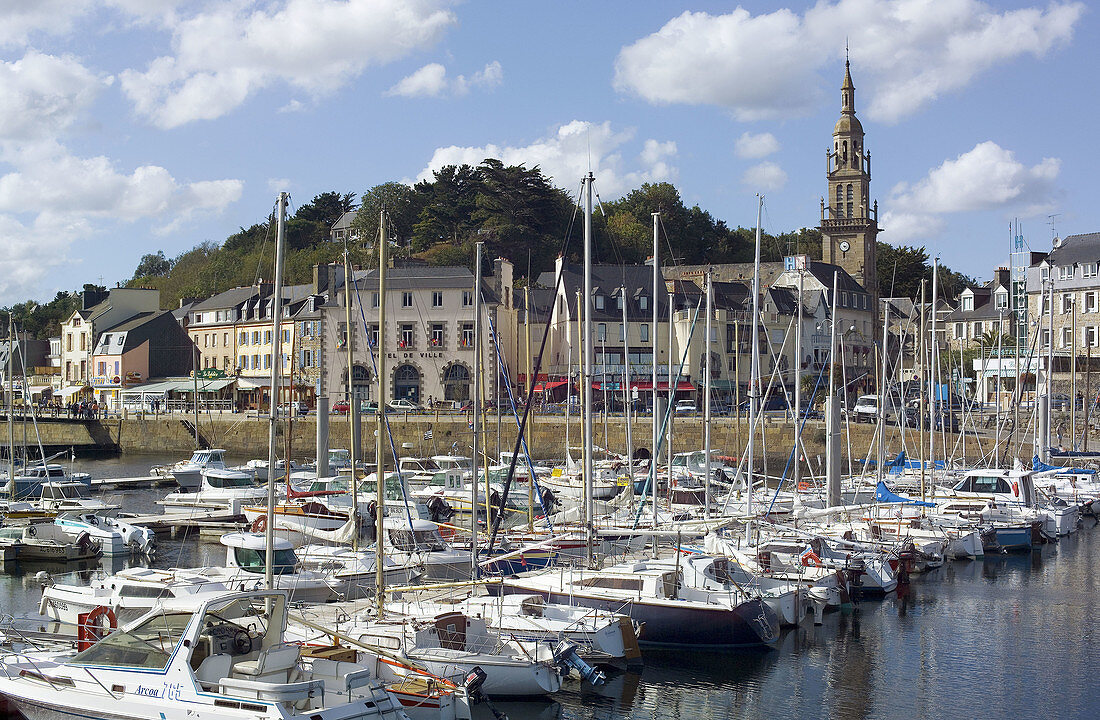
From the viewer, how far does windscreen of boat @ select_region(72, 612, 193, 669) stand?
14047 millimetres

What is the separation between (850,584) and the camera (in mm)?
26656

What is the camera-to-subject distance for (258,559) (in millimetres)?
26469

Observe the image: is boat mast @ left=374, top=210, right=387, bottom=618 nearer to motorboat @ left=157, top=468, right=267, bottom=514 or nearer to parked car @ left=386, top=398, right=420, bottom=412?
motorboat @ left=157, top=468, right=267, bottom=514

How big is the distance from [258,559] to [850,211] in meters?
78.1

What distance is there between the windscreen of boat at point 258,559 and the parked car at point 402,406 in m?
37.7

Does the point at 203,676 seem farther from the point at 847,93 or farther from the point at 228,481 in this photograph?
the point at 847,93

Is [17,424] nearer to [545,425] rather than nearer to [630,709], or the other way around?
[545,425]

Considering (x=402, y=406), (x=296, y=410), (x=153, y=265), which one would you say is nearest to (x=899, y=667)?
(x=402, y=406)

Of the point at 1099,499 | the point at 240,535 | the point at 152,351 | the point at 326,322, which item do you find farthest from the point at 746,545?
the point at 152,351

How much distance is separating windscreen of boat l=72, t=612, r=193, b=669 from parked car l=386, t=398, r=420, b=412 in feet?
→ 163

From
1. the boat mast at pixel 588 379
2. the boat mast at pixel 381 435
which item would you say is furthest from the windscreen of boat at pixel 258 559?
the boat mast at pixel 588 379

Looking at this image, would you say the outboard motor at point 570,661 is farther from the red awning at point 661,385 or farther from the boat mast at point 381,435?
the red awning at point 661,385

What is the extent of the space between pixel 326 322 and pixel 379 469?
177ft

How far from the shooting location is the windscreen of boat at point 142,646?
1405 cm
